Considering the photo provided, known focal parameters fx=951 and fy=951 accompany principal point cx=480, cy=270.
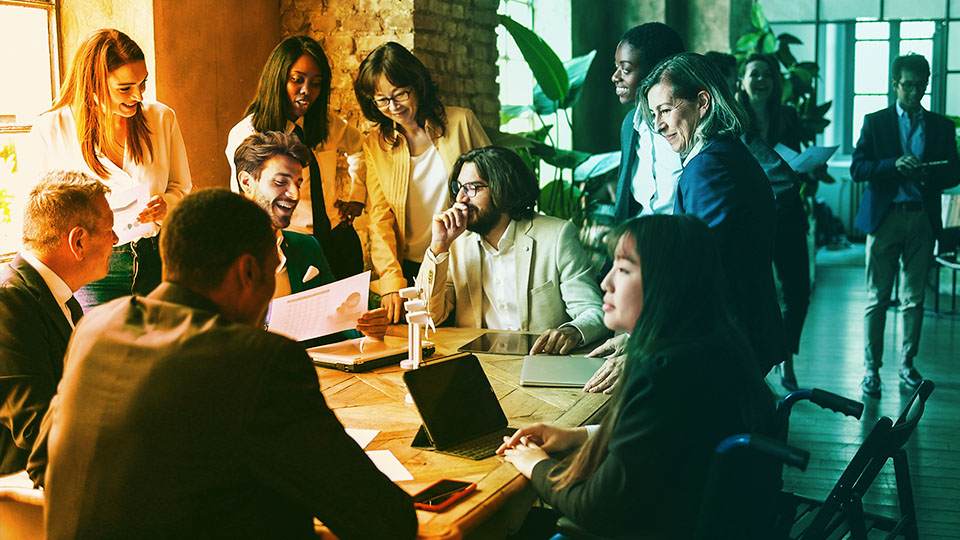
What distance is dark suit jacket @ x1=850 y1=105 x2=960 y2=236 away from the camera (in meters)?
5.37

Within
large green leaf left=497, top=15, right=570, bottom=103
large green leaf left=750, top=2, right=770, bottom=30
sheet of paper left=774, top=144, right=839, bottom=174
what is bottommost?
sheet of paper left=774, top=144, right=839, bottom=174

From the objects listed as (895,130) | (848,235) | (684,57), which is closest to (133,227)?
(684,57)

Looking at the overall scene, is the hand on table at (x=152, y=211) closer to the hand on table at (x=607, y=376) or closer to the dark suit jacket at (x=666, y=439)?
the hand on table at (x=607, y=376)

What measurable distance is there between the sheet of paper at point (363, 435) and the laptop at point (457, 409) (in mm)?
115

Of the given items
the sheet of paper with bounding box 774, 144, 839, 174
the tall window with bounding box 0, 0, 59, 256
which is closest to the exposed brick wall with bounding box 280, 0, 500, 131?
the tall window with bounding box 0, 0, 59, 256

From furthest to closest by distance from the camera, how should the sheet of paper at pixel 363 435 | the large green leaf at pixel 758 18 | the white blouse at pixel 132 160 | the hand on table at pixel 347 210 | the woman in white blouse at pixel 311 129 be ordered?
1. the large green leaf at pixel 758 18
2. the hand on table at pixel 347 210
3. the woman in white blouse at pixel 311 129
4. the white blouse at pixel 132 160
5. the sheet of paper at pixel 363 435

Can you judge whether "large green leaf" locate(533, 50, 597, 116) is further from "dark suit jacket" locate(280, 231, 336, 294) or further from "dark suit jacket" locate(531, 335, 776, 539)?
"dark suit jacket" locate(531, 335, 776, 539)

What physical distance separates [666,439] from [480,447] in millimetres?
537

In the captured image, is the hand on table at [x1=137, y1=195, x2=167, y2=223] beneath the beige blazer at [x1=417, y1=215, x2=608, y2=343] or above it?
above

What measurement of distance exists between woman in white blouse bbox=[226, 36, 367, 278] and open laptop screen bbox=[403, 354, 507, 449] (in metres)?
1.60

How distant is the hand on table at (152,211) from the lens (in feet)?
10.4

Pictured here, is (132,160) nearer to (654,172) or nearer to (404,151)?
(404,151)

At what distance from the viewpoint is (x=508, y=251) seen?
359 cm

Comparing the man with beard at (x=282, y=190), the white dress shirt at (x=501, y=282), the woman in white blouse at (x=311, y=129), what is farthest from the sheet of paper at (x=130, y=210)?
the white dress shirt at (x=501, y=282)
